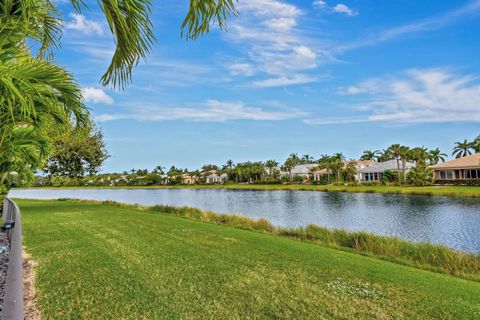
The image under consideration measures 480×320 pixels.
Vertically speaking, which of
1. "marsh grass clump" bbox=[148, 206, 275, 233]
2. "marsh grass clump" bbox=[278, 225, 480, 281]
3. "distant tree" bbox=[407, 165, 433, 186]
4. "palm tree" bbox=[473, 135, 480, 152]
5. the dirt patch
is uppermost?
"palm tree" bbox=[473, 135, 480, 152]

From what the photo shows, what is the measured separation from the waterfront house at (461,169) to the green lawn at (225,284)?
53187 mm

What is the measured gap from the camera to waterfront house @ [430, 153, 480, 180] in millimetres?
51656

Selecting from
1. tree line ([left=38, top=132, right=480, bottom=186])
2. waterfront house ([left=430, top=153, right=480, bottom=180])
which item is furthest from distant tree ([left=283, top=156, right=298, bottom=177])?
waterfront house ([left=430, top=153, right=480, bottom=180])

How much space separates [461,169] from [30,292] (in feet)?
200

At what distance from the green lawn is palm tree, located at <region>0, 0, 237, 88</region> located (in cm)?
326

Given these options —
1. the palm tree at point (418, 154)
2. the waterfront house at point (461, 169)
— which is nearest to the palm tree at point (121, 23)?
the waterfront house at point (461, 169)

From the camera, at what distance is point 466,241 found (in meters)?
16.3

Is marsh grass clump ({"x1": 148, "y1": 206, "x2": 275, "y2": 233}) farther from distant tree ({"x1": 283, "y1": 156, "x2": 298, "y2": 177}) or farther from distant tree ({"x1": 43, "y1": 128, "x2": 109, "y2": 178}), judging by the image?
distant tree ({"x1": 283, "y1": 156, "x2": 298, "y2": 177})

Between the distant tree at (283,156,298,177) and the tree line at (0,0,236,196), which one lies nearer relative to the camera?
the tree line at (0,0,236,196)

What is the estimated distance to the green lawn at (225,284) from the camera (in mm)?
4805

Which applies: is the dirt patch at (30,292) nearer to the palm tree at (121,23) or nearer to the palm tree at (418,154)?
the palm tree at (121,23)

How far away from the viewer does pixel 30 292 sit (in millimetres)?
5438

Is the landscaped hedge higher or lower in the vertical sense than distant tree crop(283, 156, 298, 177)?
lower

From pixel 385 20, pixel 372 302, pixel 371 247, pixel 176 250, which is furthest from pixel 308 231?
pixel 385 20
